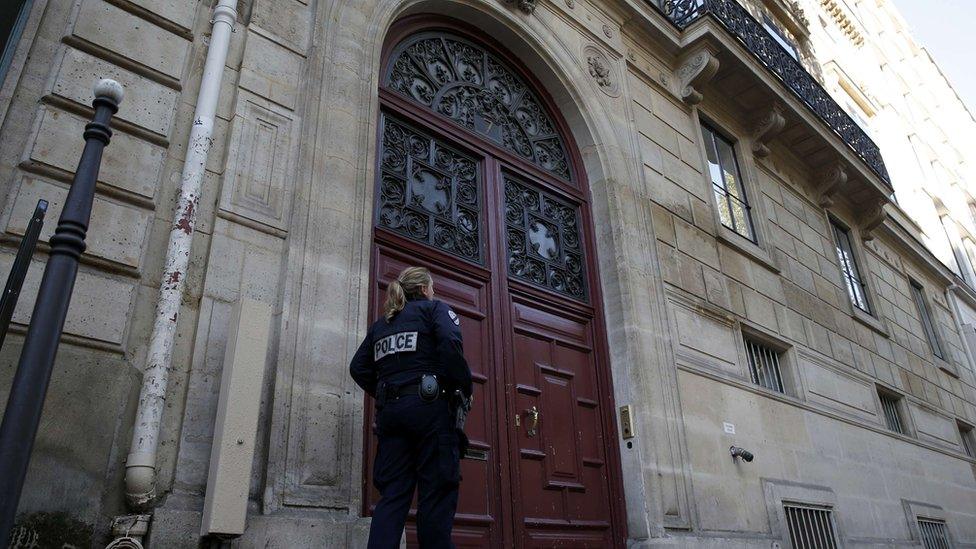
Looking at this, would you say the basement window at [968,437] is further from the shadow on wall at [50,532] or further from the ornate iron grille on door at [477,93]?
the shadow on wall at [50,532]

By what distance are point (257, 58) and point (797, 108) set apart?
Result: 909 centimetres

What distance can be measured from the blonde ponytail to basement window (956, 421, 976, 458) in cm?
1461

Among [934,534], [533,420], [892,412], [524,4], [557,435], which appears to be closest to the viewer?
[533,420]

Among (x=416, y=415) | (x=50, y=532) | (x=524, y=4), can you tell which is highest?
(x=524, y=4)

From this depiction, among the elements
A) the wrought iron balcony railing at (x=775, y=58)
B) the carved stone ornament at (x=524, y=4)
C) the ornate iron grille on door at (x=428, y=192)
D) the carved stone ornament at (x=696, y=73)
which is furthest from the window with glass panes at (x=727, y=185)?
the ornate iron grille on door at (x=428, y=192)

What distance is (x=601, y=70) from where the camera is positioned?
8648mm

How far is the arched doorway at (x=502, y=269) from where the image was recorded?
226 inches

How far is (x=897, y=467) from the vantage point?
1048cm

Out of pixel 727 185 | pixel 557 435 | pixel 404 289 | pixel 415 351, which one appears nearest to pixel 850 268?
pixel 727 185

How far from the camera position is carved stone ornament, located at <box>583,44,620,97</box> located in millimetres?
8570

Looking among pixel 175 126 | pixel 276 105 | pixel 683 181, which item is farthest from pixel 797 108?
pixel 175 126

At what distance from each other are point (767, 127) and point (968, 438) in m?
8.95

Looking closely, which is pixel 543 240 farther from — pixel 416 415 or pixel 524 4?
pixel 416 415

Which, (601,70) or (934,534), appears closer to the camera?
(601,70)
